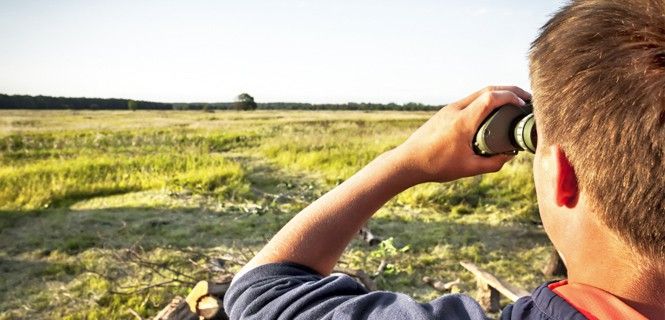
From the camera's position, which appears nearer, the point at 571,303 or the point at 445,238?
the point at 571,303

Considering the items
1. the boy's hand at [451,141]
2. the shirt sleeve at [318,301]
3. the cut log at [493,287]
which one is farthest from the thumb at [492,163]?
the cut log at [493,287]

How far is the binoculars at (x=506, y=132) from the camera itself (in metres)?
0.84

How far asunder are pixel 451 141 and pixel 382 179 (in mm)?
133

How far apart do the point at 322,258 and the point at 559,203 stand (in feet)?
1.22

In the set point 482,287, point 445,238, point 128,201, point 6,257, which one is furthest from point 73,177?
point 482,287

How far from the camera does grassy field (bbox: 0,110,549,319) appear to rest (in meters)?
4.96

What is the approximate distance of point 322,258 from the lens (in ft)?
2.75

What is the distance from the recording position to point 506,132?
884 millimetres

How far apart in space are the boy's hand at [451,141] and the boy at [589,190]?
9 cm

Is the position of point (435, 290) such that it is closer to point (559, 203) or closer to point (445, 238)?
point (445, 238)

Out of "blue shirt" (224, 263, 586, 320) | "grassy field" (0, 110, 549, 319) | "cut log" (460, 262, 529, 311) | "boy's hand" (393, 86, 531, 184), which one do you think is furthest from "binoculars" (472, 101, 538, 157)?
"grassy field" (0, 110, 549, 319)

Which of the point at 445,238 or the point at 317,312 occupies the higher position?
the point at 317,312

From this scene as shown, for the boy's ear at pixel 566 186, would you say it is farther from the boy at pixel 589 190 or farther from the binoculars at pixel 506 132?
the binoculars at pixel 506 132

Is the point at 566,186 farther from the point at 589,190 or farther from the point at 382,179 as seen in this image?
the point at 382,179
